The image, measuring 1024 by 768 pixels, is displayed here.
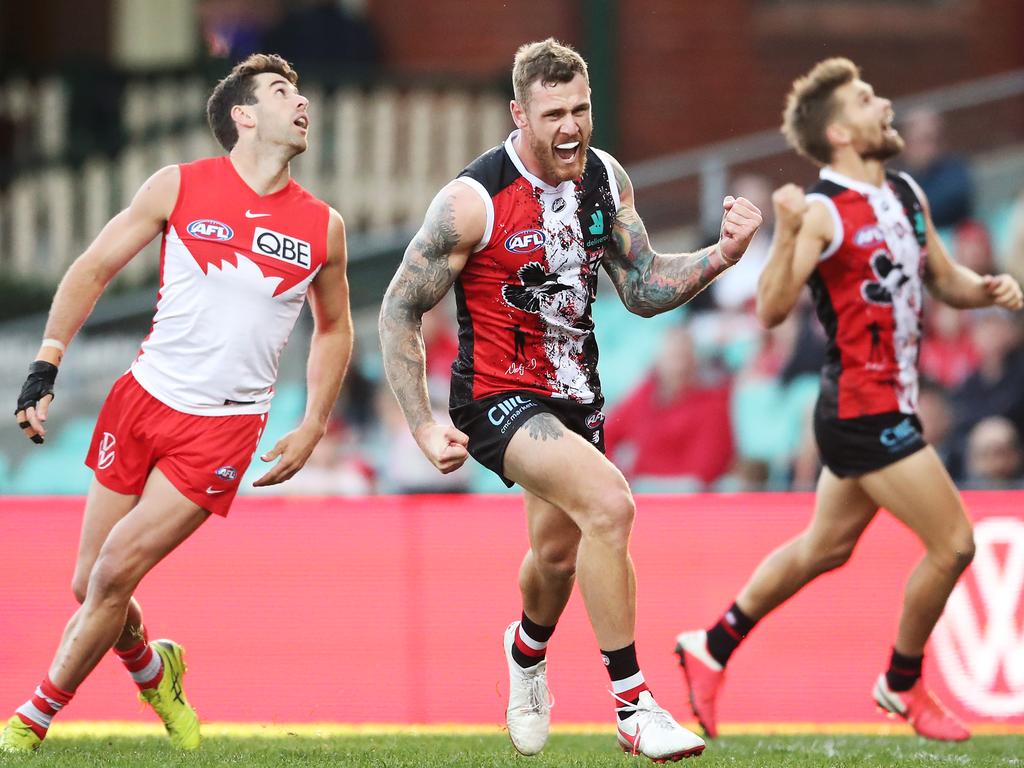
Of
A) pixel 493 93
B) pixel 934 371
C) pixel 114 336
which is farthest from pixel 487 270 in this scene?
pixel 493 93

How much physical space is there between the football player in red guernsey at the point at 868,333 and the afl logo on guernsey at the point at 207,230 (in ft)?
7.49

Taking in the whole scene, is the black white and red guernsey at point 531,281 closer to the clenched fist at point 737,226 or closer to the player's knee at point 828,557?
the clenched fist at point 737,226

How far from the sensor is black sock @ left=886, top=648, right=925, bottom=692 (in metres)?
7.33

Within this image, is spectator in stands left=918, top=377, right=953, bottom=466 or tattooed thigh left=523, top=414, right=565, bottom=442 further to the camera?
spectator in stands left=918, top=377, right=953, bottom=466

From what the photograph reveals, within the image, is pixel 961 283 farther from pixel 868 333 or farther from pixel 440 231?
pixel 440 231

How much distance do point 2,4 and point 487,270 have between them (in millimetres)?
13312

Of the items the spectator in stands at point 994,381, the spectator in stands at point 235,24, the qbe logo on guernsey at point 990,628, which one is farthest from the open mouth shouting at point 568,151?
the spectator in stands at point 235,24

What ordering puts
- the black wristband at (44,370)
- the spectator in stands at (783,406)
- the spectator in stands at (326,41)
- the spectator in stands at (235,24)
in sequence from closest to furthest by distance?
the black wristband at (44,370) → the spectator in stands at (783,406) → the spectator in stands at (326,41) → the spectator in stands at (235,24)

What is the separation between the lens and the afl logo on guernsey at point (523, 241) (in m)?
6.15

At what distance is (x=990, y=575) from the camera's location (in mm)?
8125

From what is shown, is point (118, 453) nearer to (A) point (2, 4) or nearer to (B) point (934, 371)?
(B) point (934, 371)

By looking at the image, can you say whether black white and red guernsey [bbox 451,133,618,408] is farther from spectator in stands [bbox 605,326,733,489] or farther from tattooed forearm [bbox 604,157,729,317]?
spectator in stands [bbox 605,326,733,489]

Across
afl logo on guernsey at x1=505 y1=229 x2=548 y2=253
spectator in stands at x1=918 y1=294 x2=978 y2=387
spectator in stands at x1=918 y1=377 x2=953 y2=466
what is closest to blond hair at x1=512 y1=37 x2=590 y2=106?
afl logo on guernsey at x1=505 y1=229 x2=548 y2=253

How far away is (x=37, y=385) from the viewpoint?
20.5ft
